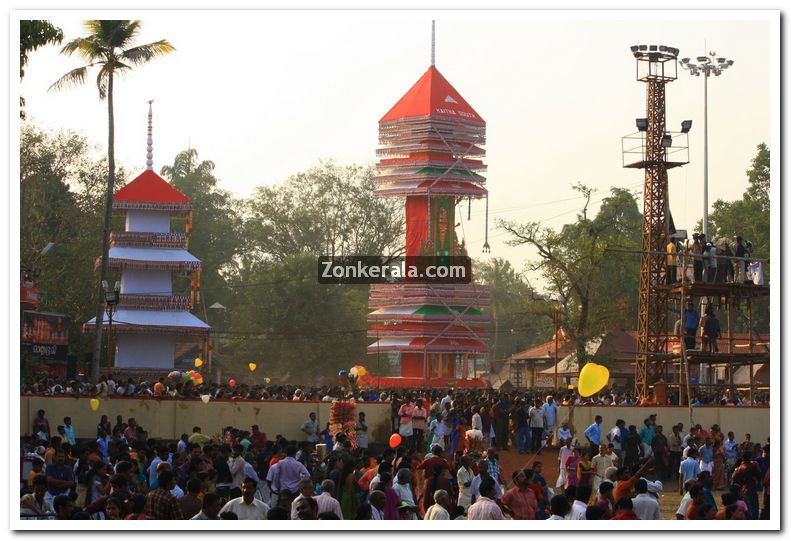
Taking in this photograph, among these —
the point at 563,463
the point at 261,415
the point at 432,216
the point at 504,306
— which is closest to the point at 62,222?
the point at 432,216

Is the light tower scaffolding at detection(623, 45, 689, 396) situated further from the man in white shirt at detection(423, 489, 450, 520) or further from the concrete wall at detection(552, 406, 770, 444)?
the man in white shirt at detection(423, 489, 450, 520)

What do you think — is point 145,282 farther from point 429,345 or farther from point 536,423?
point 536,423

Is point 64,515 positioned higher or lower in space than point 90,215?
lower

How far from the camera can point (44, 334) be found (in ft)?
149

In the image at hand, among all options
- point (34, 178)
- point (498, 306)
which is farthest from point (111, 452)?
point (498, 306)

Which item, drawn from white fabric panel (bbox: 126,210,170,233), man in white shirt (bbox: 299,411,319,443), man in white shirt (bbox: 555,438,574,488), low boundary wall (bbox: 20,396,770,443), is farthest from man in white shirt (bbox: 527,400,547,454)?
white fabric panel (bbox: 126,210,170,233)

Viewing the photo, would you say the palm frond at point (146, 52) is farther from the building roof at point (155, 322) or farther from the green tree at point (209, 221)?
the green tree at point (209, 221)

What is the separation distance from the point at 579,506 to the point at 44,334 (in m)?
33.5

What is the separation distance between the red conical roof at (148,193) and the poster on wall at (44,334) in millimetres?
8238

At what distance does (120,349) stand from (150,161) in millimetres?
8456

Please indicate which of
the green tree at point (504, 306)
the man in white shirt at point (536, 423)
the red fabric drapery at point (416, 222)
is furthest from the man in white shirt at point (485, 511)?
the green tree at point (504, 306)

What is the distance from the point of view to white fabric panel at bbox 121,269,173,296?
178 ft

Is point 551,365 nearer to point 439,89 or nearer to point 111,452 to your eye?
point 439,89

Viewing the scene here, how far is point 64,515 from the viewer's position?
14.0 metres
